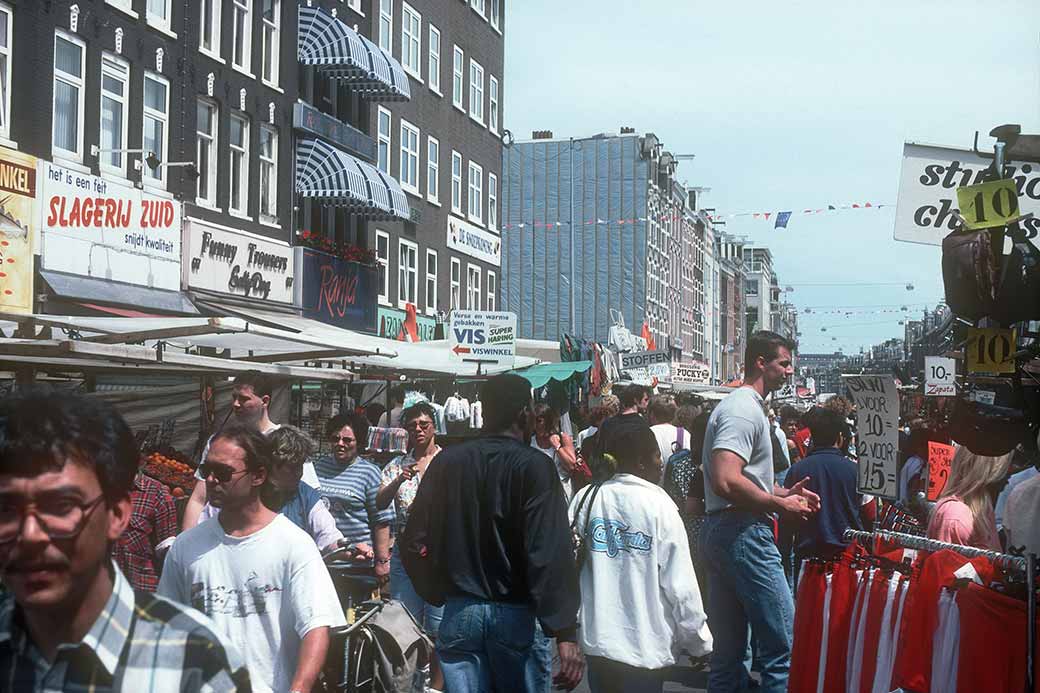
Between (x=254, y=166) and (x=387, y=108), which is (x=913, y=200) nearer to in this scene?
(x=254, y=166)

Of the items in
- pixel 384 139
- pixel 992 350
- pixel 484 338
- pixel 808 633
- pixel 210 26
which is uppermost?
pixel 210 26

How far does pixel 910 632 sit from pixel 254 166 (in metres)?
20.9

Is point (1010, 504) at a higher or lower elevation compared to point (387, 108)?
lower

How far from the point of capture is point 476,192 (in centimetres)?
4038

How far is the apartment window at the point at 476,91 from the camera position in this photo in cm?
3997

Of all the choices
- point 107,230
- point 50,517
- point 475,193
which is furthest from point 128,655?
point 475,193

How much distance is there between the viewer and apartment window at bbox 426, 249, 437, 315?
36.0 m

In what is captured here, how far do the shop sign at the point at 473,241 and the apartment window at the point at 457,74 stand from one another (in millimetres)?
3350

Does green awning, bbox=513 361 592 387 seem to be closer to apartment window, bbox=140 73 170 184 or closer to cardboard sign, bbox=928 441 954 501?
apartment window, bbox=140 73 170 184

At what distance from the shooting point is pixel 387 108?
110ft

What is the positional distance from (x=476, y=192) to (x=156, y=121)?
18752mm

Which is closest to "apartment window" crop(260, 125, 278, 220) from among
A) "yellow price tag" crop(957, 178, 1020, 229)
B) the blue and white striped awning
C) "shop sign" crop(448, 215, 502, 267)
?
the blue and white striped awning

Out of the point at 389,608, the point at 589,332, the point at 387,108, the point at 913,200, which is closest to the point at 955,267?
the point at 913,200

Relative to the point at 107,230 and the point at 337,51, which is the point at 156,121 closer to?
the point at 107,230
